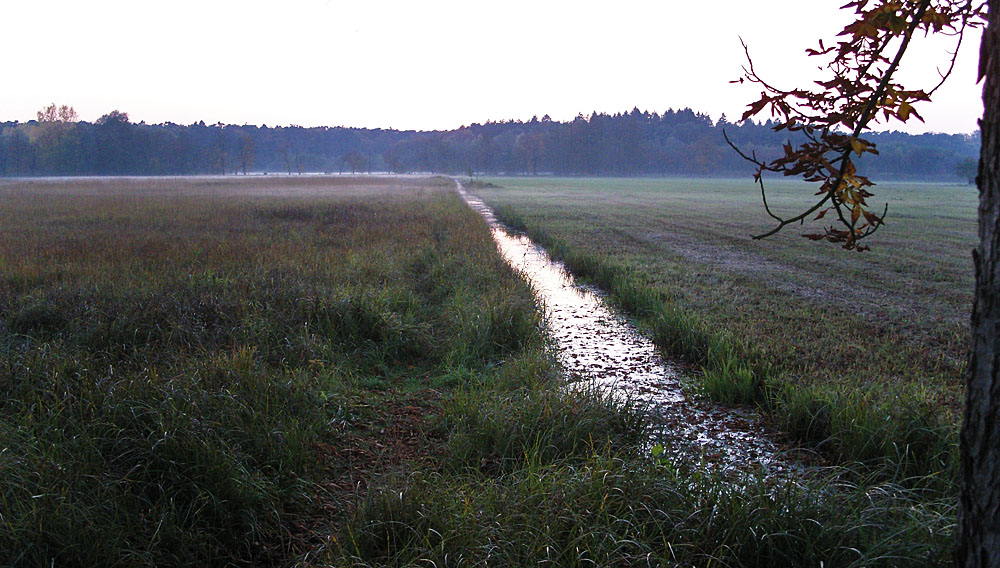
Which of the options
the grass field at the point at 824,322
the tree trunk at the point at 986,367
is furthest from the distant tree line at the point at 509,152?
the tree trunk at the point at 986,367

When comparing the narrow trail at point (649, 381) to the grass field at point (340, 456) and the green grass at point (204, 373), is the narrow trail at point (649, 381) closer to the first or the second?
the grass field at point (340, 456)

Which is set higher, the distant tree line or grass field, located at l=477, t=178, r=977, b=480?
the distant tree line

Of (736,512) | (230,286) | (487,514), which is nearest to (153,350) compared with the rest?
(230,286)

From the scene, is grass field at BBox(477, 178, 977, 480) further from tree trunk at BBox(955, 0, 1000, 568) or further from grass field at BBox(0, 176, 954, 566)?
tree trunk at BBox(955, 0, 1000, 568)

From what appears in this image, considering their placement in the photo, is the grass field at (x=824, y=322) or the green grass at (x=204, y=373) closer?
the green grass at (x=204, y=373)

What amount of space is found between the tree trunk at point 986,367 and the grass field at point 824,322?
2.57 meters

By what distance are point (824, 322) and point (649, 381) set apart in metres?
3.37

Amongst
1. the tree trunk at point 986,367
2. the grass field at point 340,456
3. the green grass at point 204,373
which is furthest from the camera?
the green grass at point 204,373

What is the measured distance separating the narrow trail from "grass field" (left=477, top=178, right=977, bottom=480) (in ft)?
1.19

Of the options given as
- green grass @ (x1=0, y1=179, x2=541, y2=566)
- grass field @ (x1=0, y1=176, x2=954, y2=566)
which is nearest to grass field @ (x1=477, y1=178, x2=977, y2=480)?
grass field @ (x1=0, y1=176, x2=954, y2=566)

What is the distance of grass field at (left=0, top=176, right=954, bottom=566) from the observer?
128 inches

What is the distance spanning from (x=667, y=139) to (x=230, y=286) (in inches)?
6621

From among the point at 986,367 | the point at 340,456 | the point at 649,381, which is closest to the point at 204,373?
the point at 340,456

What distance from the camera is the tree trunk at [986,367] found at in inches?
73.5
